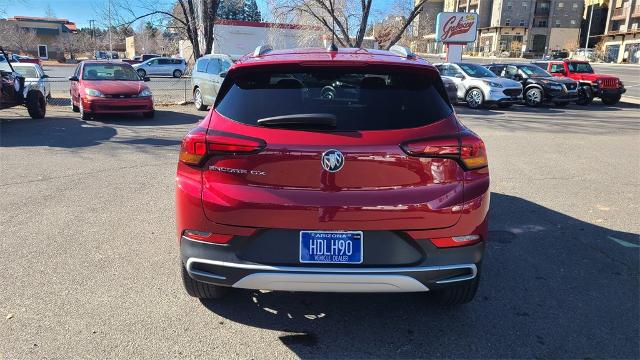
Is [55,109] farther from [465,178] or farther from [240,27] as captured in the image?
[240,27]

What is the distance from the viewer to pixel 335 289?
2832 millimetres

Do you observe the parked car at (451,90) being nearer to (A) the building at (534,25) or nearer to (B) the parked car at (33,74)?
(B) the parked car at (33,74)

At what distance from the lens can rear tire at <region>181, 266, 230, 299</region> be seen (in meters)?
3.36

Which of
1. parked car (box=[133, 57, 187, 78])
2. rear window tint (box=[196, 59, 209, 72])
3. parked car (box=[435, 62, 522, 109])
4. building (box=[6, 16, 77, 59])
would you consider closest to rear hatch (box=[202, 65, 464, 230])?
rear window tint (box=[196, 59, 209, 72])

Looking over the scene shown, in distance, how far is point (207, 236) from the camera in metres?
2.94

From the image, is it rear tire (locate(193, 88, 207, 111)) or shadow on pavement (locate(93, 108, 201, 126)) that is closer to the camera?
shadow on pavement (locate(93, 108, 201, 126))

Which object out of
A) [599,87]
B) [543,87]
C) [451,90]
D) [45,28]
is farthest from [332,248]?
[45,28]

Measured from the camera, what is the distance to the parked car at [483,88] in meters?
18.8

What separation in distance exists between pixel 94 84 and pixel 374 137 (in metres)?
12.7

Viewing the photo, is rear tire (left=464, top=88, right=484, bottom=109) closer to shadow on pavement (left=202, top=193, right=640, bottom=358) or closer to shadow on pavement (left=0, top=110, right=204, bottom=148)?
shadow on pavement (left=0, top=110, right=204, bottom=148)

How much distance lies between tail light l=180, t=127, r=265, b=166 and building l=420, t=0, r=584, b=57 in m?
104

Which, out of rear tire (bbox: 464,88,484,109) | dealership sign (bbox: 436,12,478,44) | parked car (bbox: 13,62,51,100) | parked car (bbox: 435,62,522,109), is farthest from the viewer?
dealership sign (bbox: 436,12,478,44)

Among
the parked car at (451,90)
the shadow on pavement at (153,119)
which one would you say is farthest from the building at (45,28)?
the parked car at (451,90)

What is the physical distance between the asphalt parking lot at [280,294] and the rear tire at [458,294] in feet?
0.35
